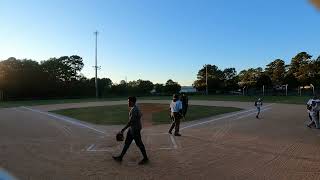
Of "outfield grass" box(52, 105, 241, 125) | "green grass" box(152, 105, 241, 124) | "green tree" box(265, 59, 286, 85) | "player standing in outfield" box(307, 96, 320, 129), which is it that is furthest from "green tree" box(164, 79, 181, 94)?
"player standing in outfield" box(307, 96, 320, 129)

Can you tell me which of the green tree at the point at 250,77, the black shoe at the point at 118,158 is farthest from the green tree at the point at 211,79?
the black shoe at the point at 118,158

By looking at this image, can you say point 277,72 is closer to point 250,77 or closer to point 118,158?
point 250,77

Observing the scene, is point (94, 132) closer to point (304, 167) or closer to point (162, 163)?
point (162, 163)

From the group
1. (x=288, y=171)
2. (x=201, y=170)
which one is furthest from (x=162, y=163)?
(x=288, y=171)

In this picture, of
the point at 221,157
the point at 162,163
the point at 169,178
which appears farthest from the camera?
the point at 221,157

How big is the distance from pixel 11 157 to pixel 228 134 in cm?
799

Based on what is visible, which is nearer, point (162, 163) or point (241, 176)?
point (241, 176)

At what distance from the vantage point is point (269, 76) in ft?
309

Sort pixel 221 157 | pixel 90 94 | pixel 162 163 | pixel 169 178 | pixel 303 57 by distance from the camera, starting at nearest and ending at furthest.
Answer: pixel 169 178, pixel 162 163, pixel 221 157, pixel 90 94, pixel 303 57

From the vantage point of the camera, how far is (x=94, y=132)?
53.2 ft

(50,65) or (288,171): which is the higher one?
(50,65)

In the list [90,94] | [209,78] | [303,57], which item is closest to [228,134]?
[90,94]

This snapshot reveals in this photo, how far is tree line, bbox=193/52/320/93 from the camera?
275ft

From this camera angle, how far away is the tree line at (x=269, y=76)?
8388 centimetres
